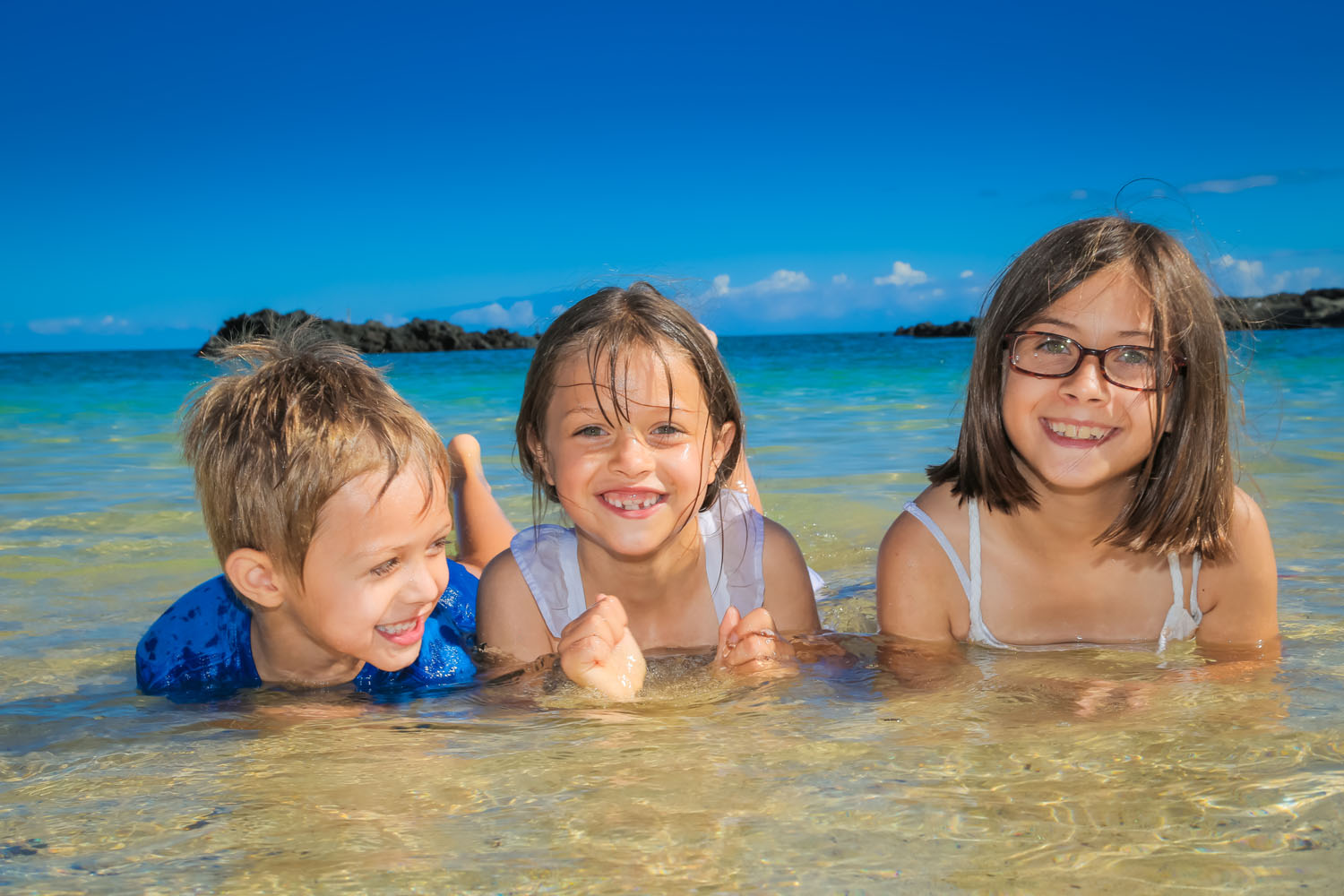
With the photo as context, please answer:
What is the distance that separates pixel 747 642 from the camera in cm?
269

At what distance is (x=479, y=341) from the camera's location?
154 feet

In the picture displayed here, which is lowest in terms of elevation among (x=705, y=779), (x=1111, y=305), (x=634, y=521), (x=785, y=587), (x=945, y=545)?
(x=705, y=779)

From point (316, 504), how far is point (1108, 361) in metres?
1.98

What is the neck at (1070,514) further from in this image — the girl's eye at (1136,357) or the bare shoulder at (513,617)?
the bare shoulder at (513,617)

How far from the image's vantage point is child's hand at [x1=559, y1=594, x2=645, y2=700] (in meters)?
2.58

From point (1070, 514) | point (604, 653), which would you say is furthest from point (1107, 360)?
point (604, 653)

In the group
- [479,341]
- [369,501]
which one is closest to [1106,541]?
[369,501]

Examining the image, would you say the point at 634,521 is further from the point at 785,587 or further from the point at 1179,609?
the point at 1179,609

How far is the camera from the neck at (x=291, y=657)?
2.83 metres

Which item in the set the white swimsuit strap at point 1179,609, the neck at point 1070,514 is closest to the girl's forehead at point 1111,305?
the neck at point 1070,514

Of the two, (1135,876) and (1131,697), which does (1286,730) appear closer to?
(1131,697)

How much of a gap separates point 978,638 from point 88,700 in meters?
2.40

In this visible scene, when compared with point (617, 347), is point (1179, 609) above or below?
below

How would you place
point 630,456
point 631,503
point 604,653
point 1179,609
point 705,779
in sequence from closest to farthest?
point 705,779 → point 604,653 → point 630,456 → point 631,503 → point 1179,609
